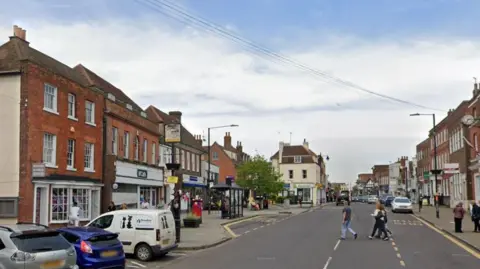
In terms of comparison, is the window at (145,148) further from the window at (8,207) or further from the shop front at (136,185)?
the window at (8,207)

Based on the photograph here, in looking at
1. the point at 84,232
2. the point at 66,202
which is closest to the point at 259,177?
the point at 66,202

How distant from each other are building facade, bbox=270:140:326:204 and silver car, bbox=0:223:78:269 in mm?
86594

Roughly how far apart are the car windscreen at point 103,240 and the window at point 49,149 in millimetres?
13007

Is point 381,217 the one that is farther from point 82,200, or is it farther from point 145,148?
point 145,148

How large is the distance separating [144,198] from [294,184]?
60926 millimetres

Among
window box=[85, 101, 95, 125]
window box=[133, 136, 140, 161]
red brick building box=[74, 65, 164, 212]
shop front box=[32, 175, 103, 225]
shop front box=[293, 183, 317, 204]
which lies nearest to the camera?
shop front box=[32, 175, 103, 225]

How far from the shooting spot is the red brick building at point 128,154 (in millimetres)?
34188

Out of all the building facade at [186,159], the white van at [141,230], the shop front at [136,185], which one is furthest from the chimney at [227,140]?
the white van at [141,230]

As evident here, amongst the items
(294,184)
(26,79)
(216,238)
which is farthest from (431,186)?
(26,79)

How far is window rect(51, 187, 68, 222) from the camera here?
27422 millimetres

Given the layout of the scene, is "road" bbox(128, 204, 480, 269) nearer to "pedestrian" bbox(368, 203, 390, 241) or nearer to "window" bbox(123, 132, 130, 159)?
"pedestrian" bbox(368, 203, 390, 241)

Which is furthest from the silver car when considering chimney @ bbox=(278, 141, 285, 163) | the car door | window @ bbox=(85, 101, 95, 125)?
chimney @ bbox=(278, 141, 285, 163)

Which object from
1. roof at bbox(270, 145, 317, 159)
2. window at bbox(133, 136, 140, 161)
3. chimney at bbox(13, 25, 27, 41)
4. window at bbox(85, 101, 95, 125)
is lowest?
window at bbox(133, 136, 140, 161)

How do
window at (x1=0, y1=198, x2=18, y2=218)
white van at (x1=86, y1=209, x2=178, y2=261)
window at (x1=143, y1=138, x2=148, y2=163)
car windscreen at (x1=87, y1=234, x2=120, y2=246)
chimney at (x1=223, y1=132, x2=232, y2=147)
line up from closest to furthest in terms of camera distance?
car windscreen at (x1=87, y1=234, x2=120, y2=246) → white van at (x1=86, y1=209, x2=178, y2=261) → window at (x1=0, y1=198, x2=18, y2=218) → window at (x1=143, y1=138, x2=148, y2=163) → chimney at (x1=223, y1=132, x2=232, y2=147)
